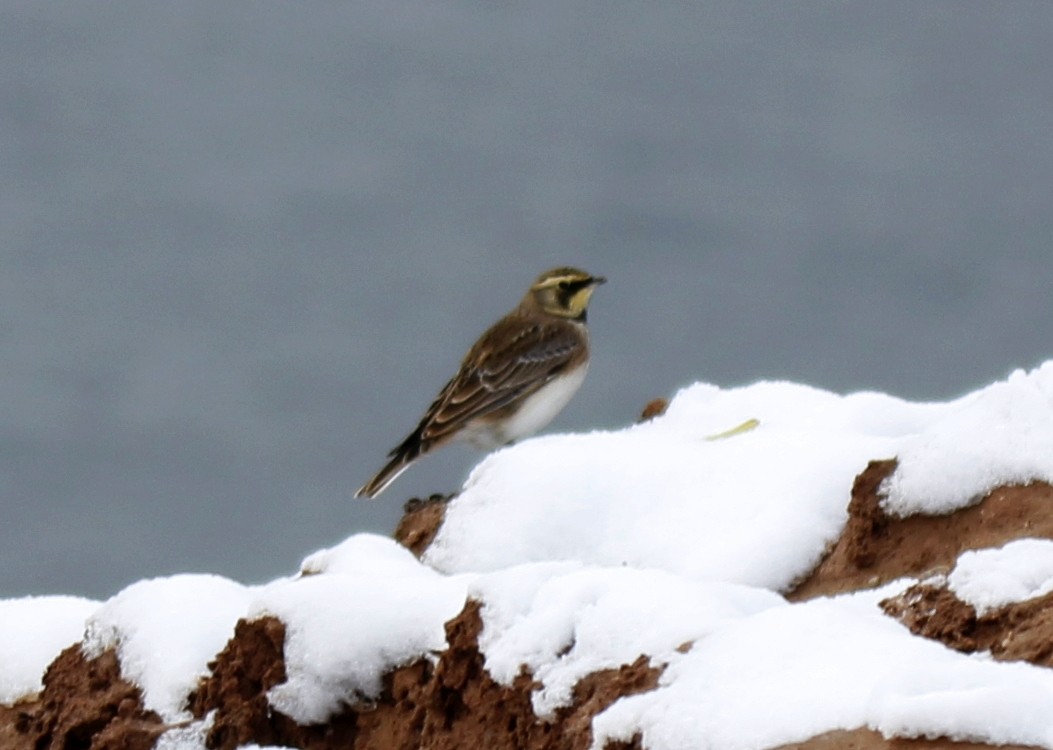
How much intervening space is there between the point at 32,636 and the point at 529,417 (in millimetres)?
5967

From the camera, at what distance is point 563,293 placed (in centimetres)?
1405

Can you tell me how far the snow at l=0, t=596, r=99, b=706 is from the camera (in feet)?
23.5

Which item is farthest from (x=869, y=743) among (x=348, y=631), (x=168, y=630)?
(x=168, y=630)

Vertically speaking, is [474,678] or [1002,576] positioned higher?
[474,678]

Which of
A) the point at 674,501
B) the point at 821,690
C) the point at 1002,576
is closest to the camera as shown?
the point at 821,690

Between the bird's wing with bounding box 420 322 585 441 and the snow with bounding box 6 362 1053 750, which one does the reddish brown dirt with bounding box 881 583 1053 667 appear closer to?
the snow with bounding box 6 362 1053 750

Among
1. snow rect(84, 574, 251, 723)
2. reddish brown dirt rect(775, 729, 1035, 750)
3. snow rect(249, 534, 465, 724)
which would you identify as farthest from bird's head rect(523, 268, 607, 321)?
reddish brown dirt rect(775, 729, 1035, 750)

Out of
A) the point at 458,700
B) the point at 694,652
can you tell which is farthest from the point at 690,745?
the point at 458,700

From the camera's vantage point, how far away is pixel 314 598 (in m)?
6.19

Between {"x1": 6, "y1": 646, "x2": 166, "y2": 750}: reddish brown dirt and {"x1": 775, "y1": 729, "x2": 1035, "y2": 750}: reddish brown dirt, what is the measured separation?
2.45m

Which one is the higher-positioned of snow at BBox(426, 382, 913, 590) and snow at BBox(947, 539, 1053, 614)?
snow at BBox(426, 382, 913, 590)

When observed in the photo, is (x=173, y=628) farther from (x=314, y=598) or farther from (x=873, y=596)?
(x=873, y=596)

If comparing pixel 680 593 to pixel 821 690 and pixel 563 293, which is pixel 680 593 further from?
pixel 563 293

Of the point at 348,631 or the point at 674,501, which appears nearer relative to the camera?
the point at 348,631
